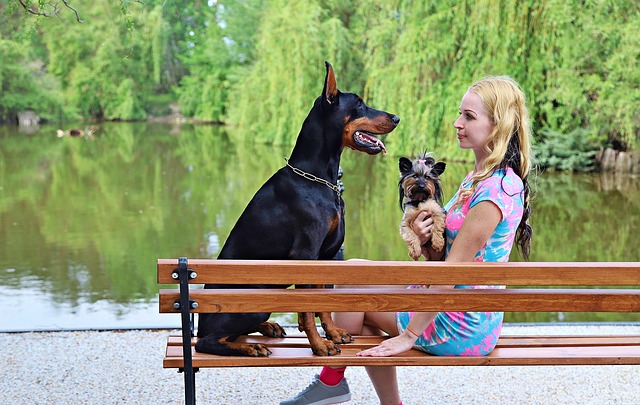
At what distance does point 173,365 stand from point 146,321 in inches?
156

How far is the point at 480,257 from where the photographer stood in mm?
3205

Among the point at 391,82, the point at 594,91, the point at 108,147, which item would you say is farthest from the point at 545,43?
the point at 108,147

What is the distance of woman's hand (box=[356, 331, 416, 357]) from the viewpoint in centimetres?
320

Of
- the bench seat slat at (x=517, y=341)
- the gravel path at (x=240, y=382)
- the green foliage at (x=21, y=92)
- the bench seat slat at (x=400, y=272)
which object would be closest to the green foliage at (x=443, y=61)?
the gravel path at (x=240, y=382)

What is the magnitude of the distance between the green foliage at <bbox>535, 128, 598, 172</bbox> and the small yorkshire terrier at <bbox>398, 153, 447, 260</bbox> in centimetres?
1458

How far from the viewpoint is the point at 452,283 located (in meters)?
2.98

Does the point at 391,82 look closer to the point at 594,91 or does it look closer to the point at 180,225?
the point at 594,91

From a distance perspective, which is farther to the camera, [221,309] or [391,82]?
[391,82]

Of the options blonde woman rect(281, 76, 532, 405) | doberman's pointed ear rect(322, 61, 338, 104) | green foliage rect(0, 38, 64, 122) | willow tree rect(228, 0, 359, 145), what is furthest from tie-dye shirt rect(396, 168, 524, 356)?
green foliage rect(0, 38, 64, 122)

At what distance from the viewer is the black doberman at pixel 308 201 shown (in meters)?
3.36

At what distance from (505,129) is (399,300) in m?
0.72

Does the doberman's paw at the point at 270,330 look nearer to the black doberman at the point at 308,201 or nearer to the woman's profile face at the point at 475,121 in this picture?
the black doberman at the point at 308,201

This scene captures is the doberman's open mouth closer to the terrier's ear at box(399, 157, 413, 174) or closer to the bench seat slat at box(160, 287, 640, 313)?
the terrier's ear at box(399, 157, 413, 174)

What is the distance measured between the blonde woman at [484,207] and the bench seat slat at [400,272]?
120 mm
